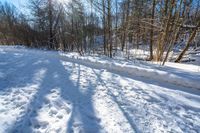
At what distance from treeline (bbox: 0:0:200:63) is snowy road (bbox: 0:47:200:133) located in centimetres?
490

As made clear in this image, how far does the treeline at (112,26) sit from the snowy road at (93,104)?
490 cm

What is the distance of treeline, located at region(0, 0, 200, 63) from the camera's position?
28.5 feet

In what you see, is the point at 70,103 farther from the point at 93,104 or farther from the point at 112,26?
the point at 112,26

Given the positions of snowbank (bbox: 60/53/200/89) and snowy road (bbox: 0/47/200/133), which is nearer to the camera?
snowy road (bbox: 0/47/200/133)

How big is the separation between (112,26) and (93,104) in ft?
32.0

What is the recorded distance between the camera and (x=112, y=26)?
40.1ft

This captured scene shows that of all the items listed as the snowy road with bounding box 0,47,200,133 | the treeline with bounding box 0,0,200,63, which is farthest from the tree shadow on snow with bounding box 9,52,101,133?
the treeline with bounding box 0,0,200,63

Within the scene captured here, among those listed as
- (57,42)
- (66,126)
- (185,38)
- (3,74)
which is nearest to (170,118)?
(66,126)

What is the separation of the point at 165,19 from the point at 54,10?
14054 millimetres

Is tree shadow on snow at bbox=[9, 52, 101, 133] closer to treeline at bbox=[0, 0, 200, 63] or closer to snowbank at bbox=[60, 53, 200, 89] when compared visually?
snowbank at bbox=[60, 53, 200, 89]

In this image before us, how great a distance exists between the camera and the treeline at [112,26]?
8.70 metres

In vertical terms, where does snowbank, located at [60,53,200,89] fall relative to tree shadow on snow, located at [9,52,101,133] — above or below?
above

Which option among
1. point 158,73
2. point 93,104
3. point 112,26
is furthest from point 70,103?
point 112,26

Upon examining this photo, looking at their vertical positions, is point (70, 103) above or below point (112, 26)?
below
